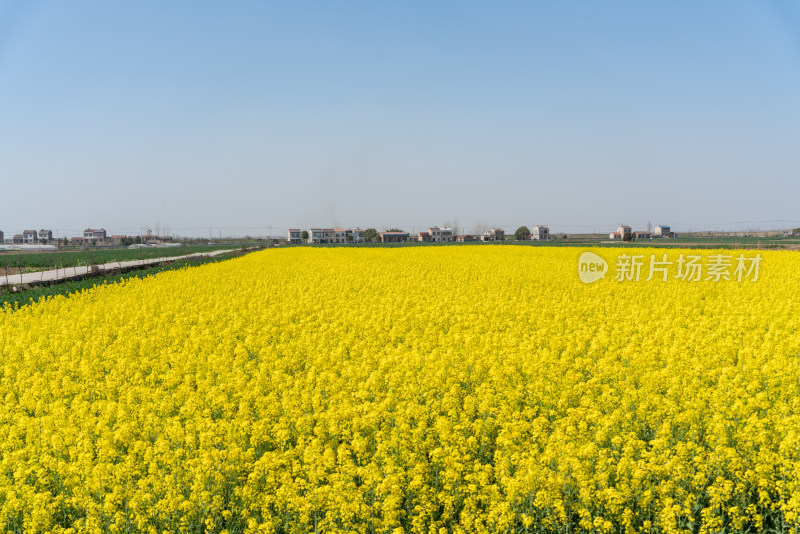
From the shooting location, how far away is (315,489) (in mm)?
4789

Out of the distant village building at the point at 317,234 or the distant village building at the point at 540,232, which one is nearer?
the distant village building at the point at 540,232

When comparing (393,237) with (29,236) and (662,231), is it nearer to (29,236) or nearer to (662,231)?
(662,231)

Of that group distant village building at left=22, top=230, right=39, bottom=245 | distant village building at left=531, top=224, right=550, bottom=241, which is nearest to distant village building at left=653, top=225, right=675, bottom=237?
distant village building at left=531, top=224, right=550, bottom=241

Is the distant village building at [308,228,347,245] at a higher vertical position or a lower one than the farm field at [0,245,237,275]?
higher

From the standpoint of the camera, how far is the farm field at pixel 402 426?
4.90 meters

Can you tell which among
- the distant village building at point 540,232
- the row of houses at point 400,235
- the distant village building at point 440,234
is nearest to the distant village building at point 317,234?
the row of houses at point 400,235

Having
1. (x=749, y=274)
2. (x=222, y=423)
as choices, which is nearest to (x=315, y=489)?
(x=222, y=423)

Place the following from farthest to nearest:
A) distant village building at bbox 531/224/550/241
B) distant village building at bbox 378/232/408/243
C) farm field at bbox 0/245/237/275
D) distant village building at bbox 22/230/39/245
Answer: distant village building at bbox 22/230/39/245, distant village building at bbox 531/224/550/241, distant village building at bbox 378/232/408/243, farm field at bbox 0/245/237/275

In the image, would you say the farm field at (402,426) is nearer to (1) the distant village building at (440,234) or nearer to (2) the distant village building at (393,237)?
(2) the distant village building at (393,237)

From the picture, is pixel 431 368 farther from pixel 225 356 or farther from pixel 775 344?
pixel 775 344

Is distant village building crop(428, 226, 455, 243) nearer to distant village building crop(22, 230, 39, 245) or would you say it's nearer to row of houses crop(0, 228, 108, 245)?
row of houses crop(0, 228, 108, 245)

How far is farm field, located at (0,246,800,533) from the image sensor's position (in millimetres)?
4898

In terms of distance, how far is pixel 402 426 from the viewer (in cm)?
596

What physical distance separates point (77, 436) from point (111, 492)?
4.64 feet
